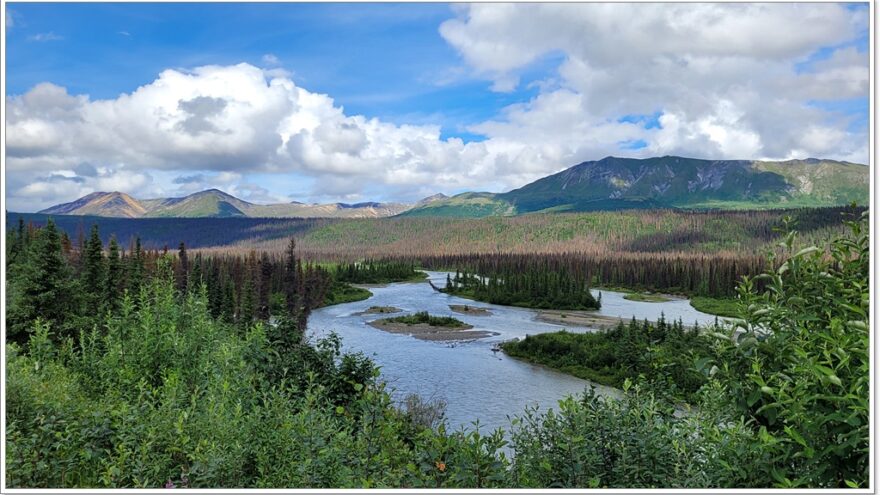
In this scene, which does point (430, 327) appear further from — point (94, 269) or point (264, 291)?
point (94, 269)

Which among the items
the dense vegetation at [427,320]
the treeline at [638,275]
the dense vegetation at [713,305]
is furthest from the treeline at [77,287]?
the dense vegetation at [713,305]

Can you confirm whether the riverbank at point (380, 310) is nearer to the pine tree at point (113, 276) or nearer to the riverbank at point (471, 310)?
the riverbank at point (471, 310)

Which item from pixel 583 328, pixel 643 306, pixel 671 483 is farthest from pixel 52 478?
pixel 643 306

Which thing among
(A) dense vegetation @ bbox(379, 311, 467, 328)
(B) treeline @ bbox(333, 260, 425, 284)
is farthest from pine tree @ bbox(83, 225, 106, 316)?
(B) treeline @ bbox(333, 260, 425, 284)

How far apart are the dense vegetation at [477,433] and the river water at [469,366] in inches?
67.9

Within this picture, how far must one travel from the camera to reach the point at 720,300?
101750 millimetres

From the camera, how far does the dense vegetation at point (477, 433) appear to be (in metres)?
4.32

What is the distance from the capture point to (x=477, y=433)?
6039 millimetres

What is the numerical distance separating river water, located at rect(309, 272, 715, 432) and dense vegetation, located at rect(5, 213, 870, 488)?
5.65ft

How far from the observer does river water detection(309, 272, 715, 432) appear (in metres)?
32.9

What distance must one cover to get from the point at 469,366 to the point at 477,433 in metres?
41.0

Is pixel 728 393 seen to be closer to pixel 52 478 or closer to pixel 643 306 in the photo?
pixel 52 478

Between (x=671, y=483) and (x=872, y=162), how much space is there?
153 inches

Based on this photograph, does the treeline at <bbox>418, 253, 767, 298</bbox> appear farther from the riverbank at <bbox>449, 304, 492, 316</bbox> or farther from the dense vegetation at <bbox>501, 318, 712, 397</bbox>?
the dense vegetation at <bbox>501, 318, 712, 397</bbox>
